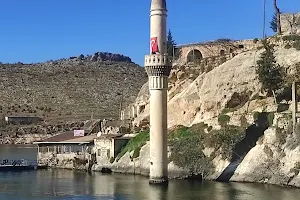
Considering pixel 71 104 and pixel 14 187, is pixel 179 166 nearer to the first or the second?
pixel 14 187

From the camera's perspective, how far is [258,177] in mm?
43938

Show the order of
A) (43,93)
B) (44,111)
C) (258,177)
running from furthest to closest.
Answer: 1. (43,93)
2. (44,111)
3. (258,177)

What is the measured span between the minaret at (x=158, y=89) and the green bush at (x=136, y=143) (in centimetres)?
1097

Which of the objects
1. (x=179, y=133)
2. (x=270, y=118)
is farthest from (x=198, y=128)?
(x=270, y=118)

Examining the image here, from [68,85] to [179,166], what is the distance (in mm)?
114084

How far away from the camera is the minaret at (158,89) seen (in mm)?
43719

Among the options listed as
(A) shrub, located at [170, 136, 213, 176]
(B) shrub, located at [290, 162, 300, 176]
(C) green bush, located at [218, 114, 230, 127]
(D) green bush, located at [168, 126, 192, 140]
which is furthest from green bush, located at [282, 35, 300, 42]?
(B) shrub, located at [290, 162, 300, 176]

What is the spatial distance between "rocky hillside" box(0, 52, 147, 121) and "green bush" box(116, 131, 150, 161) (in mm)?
68024

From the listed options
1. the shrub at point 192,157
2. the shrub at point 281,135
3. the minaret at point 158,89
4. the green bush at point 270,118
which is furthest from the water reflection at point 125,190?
the green bush at point 270,118

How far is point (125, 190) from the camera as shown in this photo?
4275cm

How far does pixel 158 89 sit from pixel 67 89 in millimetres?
114131

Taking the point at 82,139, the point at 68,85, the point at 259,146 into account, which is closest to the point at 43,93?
the point at 68,85

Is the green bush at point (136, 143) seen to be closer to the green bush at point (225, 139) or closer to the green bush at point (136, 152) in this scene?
the green bush at point (136, 152)

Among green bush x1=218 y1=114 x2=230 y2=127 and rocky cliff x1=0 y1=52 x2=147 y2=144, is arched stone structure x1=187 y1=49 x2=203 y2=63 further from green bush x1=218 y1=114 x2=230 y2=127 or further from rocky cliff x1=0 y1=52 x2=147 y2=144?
rocky cliff x1=0 y1=52 x2=147 y2=144
